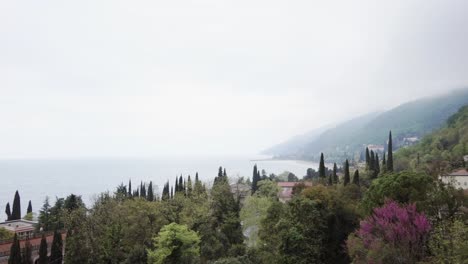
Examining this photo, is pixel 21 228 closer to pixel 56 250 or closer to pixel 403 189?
pixel 56 250

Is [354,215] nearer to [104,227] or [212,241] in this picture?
[212,241]

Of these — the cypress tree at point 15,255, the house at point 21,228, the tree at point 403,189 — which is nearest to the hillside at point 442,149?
the tree at point 403,189

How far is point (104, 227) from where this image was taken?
85.1 feet

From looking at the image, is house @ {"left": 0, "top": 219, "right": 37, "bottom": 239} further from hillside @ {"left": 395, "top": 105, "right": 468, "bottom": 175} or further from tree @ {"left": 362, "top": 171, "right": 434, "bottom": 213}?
hillside @ {"left": 395, "top": 105, "right": 468, "bottom": 175}

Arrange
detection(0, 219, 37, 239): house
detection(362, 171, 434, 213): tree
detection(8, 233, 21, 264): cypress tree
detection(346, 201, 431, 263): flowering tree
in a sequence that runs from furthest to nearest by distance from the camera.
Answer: detection(0, 219, 37, 239): house, detection(8, 233, 21, 264): cypress tree, detection(362, 171, 434, 213): tree, detection(346, 201, 431, 263): flowering tree

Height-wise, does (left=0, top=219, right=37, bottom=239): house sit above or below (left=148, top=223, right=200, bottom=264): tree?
below

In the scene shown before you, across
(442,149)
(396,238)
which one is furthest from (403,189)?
(442,149)

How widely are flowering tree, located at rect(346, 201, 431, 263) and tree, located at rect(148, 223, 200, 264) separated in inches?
391

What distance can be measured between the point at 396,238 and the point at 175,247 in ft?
39.0

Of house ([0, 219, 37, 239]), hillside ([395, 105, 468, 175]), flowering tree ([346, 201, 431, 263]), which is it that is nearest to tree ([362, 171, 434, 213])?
flowering tree ([346, 201, 431, 263])

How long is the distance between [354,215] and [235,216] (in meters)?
8.79

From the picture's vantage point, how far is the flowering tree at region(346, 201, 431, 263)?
44.9ft

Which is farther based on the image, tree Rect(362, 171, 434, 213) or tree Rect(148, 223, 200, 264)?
tree Rect(362, 171, 434, 213)

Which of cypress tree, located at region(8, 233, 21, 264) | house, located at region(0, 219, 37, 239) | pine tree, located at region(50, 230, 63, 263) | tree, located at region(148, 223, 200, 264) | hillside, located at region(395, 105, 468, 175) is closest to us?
tree, located at region(148, 223, 200, 264)
